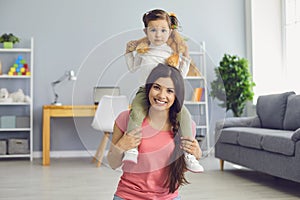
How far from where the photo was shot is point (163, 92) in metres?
1.51

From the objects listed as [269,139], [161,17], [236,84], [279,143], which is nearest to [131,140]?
[161,17]

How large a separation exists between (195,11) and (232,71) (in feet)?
3.92

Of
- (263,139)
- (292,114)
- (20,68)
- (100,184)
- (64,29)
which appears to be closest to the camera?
(263,139)

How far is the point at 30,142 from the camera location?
20.7 ft

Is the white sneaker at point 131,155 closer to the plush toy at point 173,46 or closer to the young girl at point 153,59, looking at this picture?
the young girl at point 153,59

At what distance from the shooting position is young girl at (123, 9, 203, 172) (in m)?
1.46

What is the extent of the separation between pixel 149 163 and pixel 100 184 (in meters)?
2.78

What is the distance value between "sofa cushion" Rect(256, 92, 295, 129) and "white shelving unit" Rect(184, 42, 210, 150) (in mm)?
3232

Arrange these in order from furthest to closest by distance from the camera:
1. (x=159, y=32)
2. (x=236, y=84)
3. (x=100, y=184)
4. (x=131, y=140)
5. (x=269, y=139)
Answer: (x=236, y=84)
(x=100, y=184)
(x=269, y=139)
(x=131, y=140)
(x=159, y=32)

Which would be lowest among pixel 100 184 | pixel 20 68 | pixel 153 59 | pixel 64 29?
pixel 100 184

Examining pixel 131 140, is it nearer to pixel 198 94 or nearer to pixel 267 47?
pixel 198 94

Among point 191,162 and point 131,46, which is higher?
point 131,46

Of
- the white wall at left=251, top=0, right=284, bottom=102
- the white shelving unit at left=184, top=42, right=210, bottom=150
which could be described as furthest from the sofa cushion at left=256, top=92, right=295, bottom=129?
the white shelving unit at left=184, top=42, right=210, bottom=150

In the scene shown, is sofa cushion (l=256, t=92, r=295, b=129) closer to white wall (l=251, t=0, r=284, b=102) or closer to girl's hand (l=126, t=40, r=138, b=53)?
white wall (l=251, t=0, r=284, b=102)
